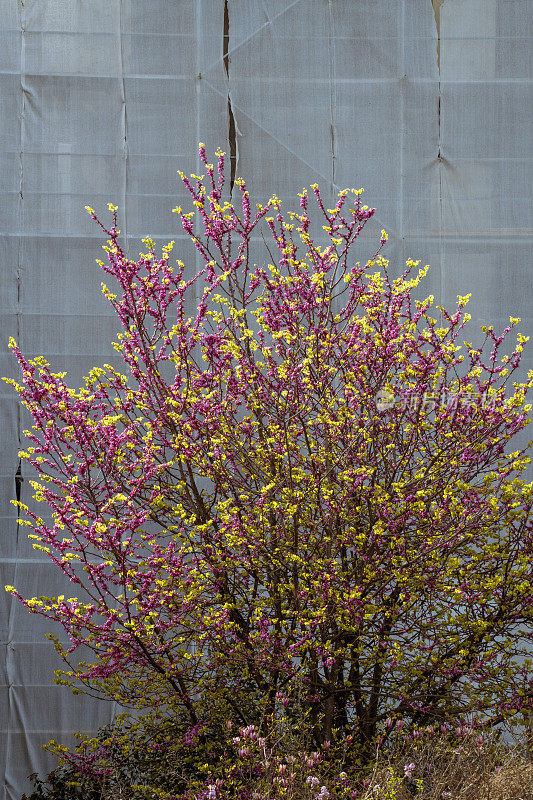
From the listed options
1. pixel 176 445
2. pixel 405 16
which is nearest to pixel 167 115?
pixel 405 16

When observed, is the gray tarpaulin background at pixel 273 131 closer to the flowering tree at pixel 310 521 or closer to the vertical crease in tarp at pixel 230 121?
the vertical crease in tarp at pixel 230 121

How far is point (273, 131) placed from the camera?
480cm

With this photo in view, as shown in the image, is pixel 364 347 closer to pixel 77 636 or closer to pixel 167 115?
pixel 77 636

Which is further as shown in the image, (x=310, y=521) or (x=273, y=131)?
(x=273, y=131)

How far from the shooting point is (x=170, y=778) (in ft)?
10.8

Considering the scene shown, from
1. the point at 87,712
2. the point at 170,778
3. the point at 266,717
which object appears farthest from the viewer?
the point at 87,712

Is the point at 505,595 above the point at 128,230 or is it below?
below

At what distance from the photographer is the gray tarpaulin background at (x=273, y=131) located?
188 inches

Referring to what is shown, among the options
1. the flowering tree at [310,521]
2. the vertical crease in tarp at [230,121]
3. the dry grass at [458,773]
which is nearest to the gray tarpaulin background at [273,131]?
the vertical crease in tarp at [230,121]

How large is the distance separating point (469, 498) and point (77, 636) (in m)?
1.41

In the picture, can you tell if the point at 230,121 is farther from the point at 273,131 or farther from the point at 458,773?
the point at 458,773

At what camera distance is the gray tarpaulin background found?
188 inches

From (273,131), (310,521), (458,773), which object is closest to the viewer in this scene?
(458,773)

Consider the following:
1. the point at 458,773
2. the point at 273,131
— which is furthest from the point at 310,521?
the point at 273,131
